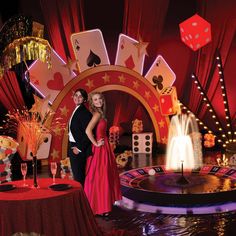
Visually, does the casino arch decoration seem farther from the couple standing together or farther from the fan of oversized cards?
the couple standing together

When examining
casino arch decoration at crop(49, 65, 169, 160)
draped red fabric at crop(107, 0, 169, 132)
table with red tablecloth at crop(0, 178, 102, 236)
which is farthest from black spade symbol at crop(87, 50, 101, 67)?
table with red tablecloth at crop(0, 178, 102, 236)

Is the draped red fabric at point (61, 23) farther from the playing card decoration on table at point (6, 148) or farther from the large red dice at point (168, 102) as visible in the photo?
the playing card decoration on table at point (6, 148)

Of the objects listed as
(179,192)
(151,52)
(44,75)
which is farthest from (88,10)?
(179,192)

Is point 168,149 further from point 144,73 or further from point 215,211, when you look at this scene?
point 215,211

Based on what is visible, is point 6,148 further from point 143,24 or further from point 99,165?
point 143,24

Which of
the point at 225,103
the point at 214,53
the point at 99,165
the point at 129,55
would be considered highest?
the point at 214,53

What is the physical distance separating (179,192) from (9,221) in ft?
8.57

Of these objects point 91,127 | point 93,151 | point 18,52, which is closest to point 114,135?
point 93,151

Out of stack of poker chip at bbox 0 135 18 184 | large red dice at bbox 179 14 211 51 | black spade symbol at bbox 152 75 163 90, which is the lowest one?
stack of poker chip at bbox 0 135 18 184

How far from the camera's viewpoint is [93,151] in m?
4.76

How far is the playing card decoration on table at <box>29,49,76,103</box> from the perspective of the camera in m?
7.91

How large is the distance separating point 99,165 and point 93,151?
17cm

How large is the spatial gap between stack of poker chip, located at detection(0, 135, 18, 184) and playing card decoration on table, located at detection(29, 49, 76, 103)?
2.29 m

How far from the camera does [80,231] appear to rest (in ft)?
11.3
